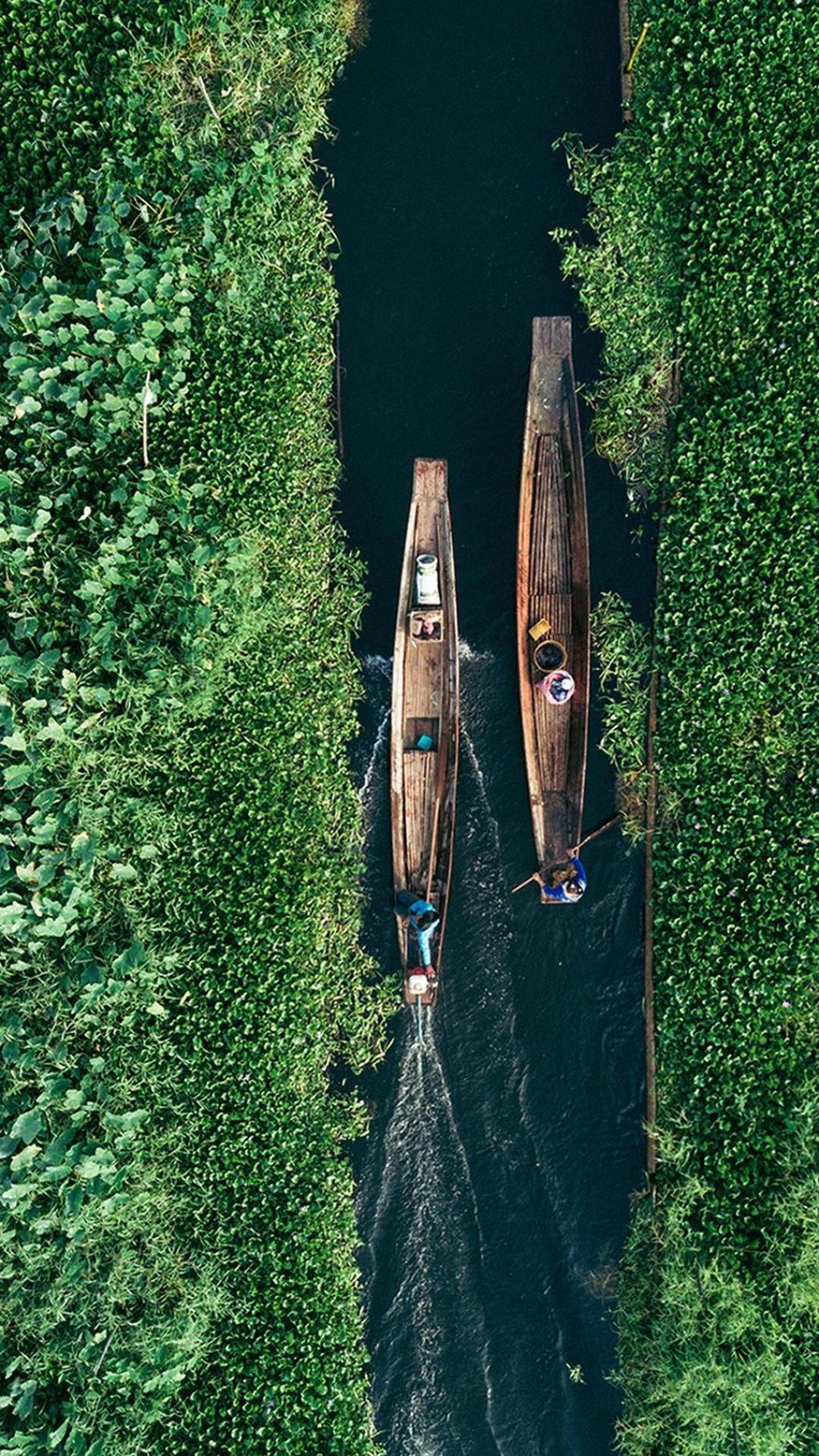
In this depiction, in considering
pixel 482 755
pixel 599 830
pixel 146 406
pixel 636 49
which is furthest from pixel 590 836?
pixel 636 49

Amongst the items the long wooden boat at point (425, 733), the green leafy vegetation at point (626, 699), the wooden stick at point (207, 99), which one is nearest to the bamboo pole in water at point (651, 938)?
the green leafy vegetation at point (626, 699)

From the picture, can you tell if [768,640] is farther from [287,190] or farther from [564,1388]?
[564,1388]

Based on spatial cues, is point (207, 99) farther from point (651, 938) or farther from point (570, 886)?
point (651, 938)

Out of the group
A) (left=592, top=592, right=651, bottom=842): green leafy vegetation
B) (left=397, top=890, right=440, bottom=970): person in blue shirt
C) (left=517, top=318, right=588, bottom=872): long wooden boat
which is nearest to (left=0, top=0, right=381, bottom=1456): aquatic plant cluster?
(left=397, top=890, right=440, bottom=970): person in blue shirt

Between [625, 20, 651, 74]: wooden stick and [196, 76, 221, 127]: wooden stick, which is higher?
[625, 20, 651, 74]: wooden stick

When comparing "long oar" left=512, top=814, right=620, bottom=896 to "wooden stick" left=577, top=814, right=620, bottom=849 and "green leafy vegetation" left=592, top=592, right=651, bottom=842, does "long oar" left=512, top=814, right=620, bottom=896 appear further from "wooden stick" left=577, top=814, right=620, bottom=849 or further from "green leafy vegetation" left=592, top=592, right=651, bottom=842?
"green leafy vegetation" left=592, top=592, right=651, bottom=842

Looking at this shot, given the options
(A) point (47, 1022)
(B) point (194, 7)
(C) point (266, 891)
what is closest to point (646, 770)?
(C) point (266, 891)

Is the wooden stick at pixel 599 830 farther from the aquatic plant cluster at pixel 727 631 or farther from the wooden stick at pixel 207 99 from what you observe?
the wooden stick at pixel 207 99
